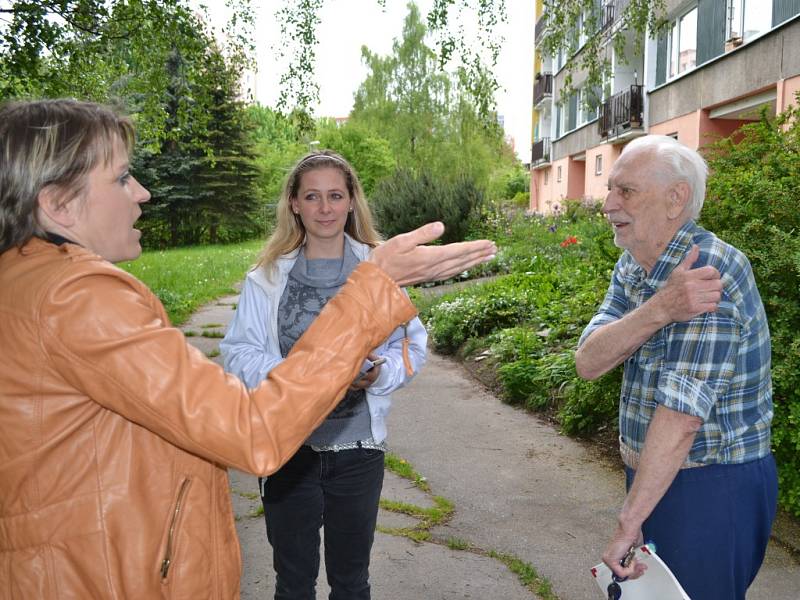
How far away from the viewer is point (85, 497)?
1.48 m

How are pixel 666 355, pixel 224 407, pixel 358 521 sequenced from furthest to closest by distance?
pixel 358 521 < pixel 666 355 < pixel 224 407

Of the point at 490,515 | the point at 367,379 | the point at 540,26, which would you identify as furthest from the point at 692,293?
the point at 540,26

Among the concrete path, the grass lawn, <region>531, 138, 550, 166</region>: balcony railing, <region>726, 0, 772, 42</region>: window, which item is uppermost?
<region>726, 0, 772, 42</region>: window

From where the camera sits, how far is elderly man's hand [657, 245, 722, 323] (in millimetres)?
2098

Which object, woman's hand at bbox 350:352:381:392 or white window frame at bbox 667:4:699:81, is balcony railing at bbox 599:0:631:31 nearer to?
white window frame at bbox 667:4:699:81

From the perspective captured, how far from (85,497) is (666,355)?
5.35ft

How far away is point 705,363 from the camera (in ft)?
7.02

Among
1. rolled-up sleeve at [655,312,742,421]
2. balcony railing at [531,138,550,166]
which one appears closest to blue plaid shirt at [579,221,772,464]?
rolled-up sleeve at [655,312,742,421]

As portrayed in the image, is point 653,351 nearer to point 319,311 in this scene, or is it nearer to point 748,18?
point 319,311

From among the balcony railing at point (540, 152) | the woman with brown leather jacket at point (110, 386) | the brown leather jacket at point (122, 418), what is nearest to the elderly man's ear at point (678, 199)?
the woman with brown leather jacket at point (110, 386)

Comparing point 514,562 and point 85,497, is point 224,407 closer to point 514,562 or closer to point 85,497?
point 85,497

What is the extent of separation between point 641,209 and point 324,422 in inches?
57.0

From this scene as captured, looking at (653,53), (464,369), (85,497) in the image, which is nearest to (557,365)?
(464,369)

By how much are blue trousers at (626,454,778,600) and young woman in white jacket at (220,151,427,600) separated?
3.47 feet
